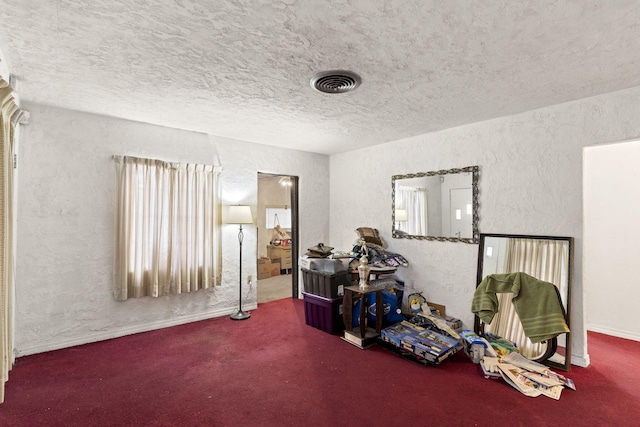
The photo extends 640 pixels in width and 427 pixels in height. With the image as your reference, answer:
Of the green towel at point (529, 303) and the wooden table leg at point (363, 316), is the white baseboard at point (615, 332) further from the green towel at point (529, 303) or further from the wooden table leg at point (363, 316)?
the wooden table leg at point (363, 316)

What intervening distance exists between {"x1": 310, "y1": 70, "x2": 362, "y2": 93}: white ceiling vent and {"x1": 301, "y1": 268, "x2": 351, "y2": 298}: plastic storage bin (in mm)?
2047

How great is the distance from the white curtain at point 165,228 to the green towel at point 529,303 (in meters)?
3.09

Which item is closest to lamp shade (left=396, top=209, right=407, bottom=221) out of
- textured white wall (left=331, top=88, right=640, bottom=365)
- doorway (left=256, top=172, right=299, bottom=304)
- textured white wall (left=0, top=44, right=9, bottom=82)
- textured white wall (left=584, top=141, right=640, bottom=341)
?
textured white wall (left=331, top=88, right=640, bottom=365)

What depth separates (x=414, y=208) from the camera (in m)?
4.09

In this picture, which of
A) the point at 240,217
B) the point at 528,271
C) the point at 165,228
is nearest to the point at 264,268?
the point at 240,217

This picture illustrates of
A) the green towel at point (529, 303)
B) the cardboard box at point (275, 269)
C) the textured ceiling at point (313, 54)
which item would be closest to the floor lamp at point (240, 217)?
the textured ceiling at point (313, 54)

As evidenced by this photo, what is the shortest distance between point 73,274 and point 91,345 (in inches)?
29.4

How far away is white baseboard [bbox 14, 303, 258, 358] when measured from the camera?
2981mm

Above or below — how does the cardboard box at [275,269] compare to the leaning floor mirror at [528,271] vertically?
below

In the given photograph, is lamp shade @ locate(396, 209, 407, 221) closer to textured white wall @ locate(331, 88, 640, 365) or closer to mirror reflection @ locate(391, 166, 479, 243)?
mirror reflection @ locate(391, 166, 479, 243)

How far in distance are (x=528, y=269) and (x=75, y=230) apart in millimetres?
4517

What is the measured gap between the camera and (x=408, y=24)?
67.5 inches

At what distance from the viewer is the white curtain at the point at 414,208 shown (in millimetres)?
3990

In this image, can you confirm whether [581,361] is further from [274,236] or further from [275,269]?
[274,236]
